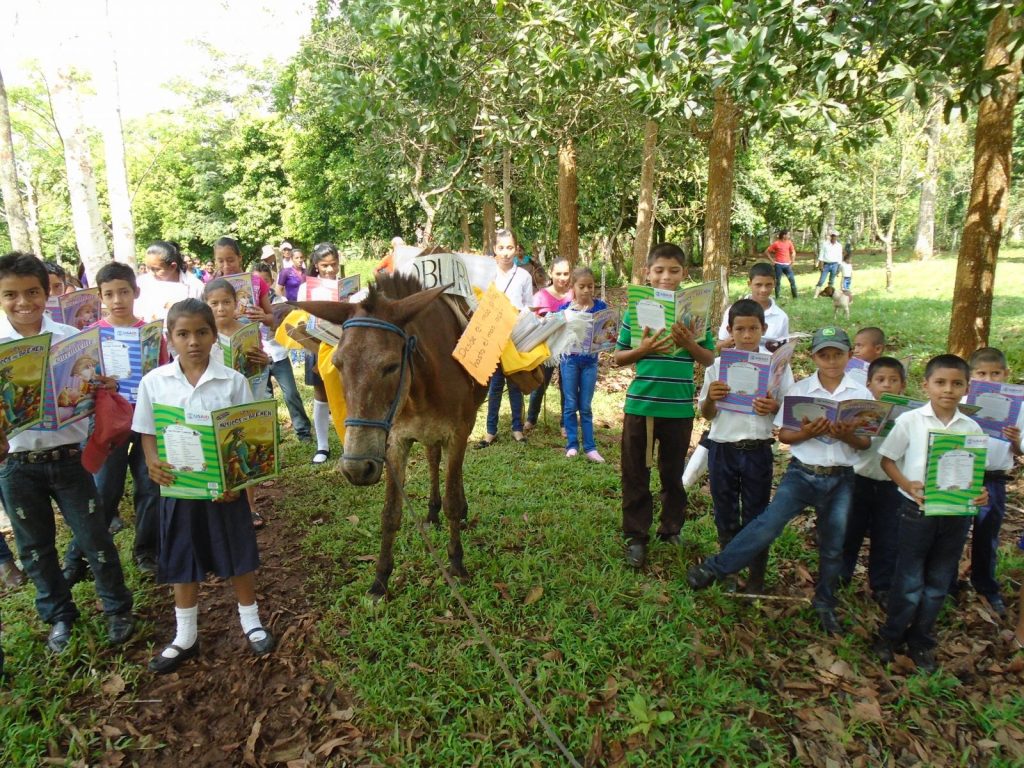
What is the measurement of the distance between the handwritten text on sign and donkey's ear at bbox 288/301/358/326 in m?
0.70

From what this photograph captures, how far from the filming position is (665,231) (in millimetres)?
25906

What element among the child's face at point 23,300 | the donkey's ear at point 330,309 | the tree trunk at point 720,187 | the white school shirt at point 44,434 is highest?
the tree trunk at point 720,187

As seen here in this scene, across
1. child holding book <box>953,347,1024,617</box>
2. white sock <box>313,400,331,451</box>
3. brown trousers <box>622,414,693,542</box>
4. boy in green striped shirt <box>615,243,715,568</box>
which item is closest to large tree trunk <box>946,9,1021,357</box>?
child holding book <box>953,347,1024,617</box>

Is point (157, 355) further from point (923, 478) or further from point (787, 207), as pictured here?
point (787, 207)

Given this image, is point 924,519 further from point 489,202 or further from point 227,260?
point 489,202

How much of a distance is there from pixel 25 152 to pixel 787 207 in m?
38.6

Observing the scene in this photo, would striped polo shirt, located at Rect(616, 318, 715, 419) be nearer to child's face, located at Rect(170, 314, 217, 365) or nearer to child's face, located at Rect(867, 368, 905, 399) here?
child's face, located at Rect(867, 368, 905, 399)

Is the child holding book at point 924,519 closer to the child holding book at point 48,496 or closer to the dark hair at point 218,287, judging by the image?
the child holding book at point 48,496

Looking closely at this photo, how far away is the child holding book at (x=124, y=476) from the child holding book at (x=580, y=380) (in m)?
3.83

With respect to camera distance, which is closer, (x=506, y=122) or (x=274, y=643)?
(x=274, y=643)

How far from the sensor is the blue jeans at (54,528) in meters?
3.25

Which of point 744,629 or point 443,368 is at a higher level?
point 443,368

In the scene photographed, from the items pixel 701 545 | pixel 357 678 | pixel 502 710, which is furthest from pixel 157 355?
pixel 701 545

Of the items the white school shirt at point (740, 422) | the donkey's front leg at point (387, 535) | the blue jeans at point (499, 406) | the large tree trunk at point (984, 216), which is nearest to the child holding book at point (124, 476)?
the donkey's front leg at point (387, 535)
